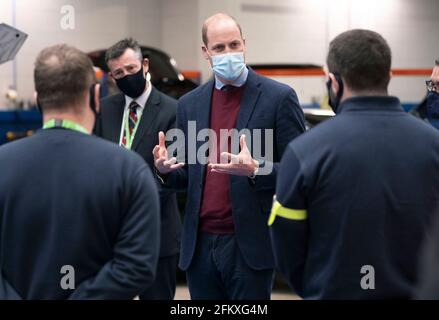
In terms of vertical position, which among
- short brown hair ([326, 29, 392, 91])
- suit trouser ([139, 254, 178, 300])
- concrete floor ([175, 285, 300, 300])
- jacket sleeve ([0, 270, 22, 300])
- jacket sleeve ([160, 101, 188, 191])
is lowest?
concrete floor ([175, 285, 300, 300])

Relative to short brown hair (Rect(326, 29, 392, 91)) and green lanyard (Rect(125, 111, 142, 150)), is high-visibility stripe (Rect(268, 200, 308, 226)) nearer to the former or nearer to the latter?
short brown hair (Rect(326, 29, 392, 91))

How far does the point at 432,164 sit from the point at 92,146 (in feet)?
3.29

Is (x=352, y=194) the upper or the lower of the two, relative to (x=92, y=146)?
lower

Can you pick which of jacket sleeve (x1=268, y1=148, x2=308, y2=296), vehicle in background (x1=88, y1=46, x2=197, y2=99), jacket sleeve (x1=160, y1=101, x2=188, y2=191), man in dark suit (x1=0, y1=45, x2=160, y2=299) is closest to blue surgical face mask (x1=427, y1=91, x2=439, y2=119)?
jacket sleeve (x1=160, y1=101, x2=188, y2=191)

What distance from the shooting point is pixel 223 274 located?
10.4ft

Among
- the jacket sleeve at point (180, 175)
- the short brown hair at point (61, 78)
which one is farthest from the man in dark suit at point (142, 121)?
the short brown hair at point (61, 78)

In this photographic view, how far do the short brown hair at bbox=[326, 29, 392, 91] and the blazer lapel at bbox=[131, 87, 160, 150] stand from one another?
5.40 ft

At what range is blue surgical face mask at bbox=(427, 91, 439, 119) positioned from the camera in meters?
3.89

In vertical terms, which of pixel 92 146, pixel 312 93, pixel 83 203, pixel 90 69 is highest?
pixel 90 69

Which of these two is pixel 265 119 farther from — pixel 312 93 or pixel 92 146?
pixel 312 93

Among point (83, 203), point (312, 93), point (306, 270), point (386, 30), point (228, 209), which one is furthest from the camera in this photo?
point (386, 30)

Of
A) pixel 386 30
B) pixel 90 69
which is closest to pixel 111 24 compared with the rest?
pixel 386 30

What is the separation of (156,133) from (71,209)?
1.65m
